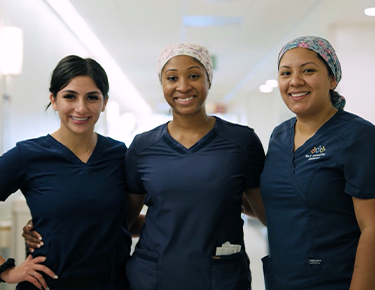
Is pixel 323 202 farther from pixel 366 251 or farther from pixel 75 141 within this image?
A: pixel 75 141

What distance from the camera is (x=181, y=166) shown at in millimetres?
1443

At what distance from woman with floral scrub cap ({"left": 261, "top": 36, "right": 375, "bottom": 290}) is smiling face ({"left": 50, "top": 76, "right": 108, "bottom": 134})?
2.54ft

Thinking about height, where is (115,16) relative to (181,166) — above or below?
above

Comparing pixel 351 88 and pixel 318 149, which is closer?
pixel 318 149

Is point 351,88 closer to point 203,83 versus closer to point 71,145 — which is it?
point 203,83

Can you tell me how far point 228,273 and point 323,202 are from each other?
45 centimetres

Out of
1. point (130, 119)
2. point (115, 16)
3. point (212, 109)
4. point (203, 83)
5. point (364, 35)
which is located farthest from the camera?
point (212, 109)

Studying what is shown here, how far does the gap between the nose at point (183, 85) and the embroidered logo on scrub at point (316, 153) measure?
1.73 ft

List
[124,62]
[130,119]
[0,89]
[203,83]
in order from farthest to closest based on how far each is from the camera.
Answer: [130,119] → [124,62] → [0,89] → [203,83]

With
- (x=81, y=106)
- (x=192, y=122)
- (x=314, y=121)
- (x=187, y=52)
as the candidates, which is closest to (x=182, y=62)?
(x=187, y=52)

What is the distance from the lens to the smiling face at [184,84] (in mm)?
1491

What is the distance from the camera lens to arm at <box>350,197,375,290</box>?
1.12 metres

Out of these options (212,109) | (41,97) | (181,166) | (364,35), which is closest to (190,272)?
(181,166)

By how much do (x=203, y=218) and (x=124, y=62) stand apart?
16.3 ft
